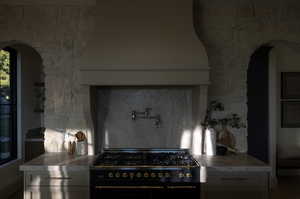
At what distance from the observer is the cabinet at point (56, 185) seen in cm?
261

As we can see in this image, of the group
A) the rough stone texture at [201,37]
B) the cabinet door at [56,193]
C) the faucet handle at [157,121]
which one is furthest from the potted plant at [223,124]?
the cabinet door at [56,193]

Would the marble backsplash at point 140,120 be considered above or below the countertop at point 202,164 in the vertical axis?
above

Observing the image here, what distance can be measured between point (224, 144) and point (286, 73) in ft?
9.73

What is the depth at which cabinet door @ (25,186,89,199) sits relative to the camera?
262cm

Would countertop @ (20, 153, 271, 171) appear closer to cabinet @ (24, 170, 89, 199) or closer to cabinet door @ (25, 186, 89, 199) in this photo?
cabinet @ (24, 170, 89, 199)

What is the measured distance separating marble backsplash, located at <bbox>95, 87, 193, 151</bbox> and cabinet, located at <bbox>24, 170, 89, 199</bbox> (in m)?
0.68

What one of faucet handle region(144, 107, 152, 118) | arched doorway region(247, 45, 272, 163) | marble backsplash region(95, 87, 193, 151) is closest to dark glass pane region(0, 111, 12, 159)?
marble backsplash region(95, 87, 193, 151)

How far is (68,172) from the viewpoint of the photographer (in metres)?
2.61

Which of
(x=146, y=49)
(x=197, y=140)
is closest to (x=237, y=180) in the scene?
(x=197, y=140)

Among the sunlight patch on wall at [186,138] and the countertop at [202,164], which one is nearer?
the countertop at [202,164]

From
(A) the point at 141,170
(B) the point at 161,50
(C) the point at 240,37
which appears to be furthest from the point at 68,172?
(C) the point at 240,37

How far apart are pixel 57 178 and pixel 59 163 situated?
139 mm

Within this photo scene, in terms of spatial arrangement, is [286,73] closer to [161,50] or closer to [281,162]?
[281,162]

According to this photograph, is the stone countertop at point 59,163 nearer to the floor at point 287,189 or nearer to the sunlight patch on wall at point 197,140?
the sunlight patch on wall at point 197,140
